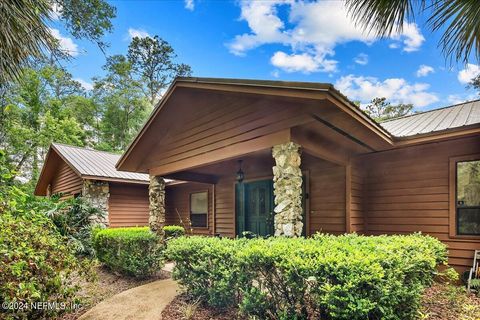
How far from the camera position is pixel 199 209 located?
37.8 feet

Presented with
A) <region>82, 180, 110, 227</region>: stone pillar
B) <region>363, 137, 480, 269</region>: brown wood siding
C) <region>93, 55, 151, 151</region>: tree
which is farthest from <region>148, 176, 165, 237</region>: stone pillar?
<region>93, 55, 151, 151</region>: tree

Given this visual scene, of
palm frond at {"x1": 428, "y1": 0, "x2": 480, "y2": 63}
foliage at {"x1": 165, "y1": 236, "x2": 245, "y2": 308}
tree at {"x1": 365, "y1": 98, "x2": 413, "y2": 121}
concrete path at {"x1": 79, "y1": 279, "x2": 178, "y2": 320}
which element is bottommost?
concrete path at {"x1": 79, "y1": 279, "x2": 178, "y2": 320}

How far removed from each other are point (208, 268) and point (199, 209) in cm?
730

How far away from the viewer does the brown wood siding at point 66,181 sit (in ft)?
39.5

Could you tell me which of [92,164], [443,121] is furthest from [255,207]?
[92,164]

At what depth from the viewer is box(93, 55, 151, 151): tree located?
2336cm

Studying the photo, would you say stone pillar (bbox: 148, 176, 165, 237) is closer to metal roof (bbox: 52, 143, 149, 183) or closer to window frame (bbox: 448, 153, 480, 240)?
metal roof (bbox: 52, 143, 149, 183)

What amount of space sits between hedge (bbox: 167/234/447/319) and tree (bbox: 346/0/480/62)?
2983 millimetres

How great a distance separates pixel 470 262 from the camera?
5.26 meters

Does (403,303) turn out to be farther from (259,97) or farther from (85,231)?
(85,231)

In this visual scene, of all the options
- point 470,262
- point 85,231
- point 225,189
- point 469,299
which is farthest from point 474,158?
point 85,231

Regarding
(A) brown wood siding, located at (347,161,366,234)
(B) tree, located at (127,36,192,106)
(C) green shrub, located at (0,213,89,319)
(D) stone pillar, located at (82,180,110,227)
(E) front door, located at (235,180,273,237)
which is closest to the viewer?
(C) green shrub, located at (0,213,89,319)

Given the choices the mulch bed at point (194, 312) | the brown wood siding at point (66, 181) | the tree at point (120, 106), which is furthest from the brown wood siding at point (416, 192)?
the tree at point (120, 106)

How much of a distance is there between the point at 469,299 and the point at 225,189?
6.73 m
